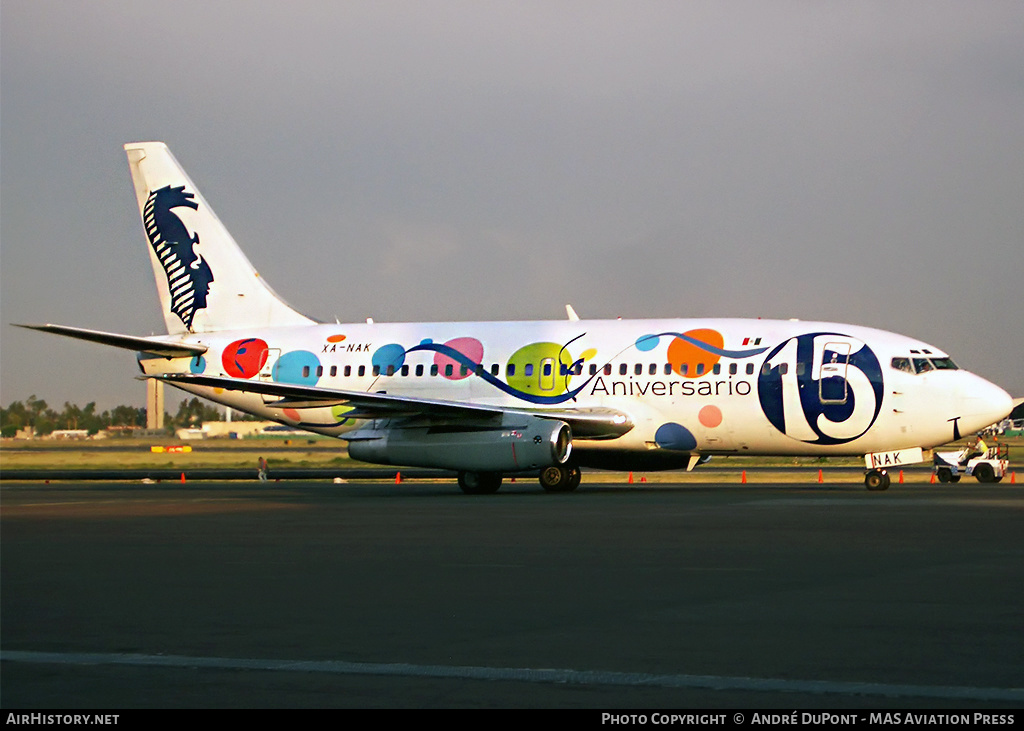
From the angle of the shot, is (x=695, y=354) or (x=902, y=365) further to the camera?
(x=695, y=354)

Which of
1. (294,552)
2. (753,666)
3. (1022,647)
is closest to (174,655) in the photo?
(753,666)

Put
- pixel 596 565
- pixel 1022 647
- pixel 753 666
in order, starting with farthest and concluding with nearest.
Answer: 1. pixel 596 565
2. pixel 1022 647
3. pixel 753 666

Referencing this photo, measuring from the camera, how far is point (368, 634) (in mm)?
10188

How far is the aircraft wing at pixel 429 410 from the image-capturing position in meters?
32.7

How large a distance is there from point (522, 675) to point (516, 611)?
291 centimetres

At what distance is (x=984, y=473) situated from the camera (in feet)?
130

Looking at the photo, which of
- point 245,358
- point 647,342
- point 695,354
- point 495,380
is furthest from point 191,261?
point 695,354

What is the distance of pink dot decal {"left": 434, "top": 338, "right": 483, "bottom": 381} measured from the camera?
36094mm

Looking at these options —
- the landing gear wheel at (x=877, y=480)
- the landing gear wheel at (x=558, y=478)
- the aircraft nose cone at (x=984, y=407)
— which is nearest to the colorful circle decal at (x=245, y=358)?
the landing gear wheel at (x=558, y=478)

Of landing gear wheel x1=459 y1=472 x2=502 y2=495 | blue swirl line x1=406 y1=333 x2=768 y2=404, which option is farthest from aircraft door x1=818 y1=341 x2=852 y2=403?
landing gear wheel x1=459 y1=472 x2=502 y2=495

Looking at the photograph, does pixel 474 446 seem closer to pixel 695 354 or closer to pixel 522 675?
pixel 695 354

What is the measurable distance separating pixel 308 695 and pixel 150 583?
599 centimetres

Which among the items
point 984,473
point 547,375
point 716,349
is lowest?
point 984,473
